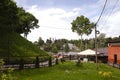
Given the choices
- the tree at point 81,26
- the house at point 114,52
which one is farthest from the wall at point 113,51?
the tree at point 81,26

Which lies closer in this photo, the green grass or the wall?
the green grass

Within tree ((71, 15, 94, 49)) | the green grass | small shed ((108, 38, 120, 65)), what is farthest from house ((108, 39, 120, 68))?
tree ((71, 15, 94, 49))

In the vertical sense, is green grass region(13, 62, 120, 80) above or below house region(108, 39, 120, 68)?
below

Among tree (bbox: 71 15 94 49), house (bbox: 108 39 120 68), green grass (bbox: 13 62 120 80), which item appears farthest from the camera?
tree (bbox: 71 15 94 49)

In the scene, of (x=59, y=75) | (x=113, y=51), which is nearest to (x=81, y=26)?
(x=113, y=51)

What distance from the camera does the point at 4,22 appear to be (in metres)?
36.7

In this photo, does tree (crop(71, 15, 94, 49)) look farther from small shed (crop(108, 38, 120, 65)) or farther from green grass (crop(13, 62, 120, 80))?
green grass (crop(13, 62, 120, 80))

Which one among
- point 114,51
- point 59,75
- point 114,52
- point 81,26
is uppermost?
point 81,26

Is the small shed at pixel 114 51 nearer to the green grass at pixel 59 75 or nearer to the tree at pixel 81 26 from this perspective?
the green grass at pixel 59 75

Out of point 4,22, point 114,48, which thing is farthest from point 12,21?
point 114,48

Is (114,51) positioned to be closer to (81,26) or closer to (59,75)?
(59,75)

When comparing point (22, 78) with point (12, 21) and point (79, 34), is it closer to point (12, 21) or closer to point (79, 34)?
point (12, 21)

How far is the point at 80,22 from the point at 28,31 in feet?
68.2

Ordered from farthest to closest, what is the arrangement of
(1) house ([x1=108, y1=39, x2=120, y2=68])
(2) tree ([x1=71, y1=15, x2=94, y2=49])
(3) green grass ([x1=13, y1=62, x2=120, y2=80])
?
(2) tree ([x1=71, y1=15, x2=94, y2=49]) → (1) house ([x1=108, y1=39, x2=120, y2=68]) → (3) green grass ([x1=13, y1=62, x2=120, y2=80])
